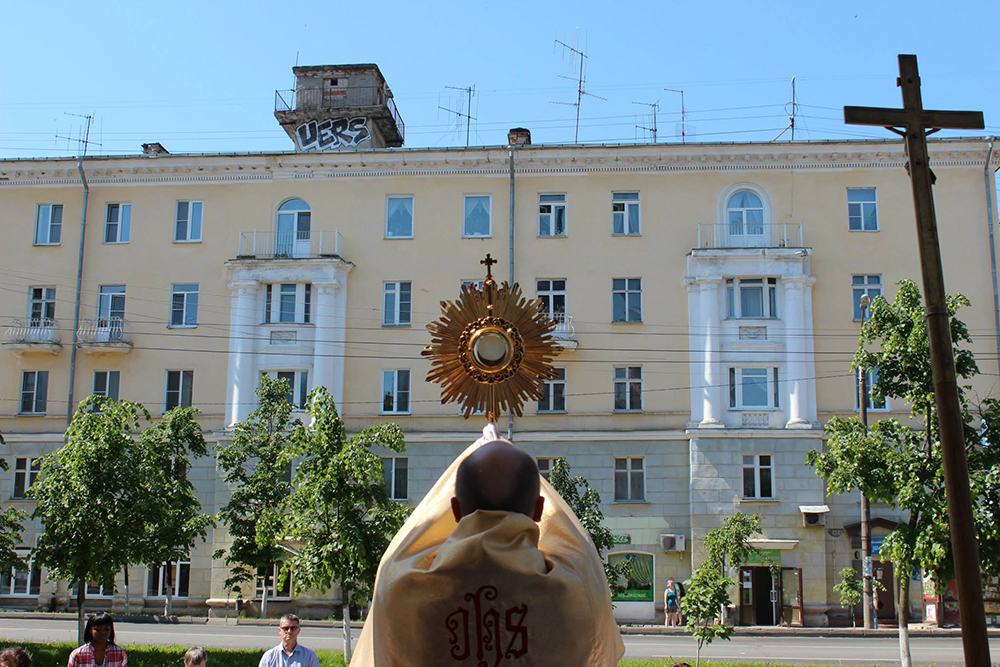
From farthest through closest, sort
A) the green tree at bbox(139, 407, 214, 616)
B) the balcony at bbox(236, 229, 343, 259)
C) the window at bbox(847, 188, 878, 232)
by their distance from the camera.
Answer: the balcony at bbox(236, 229, 343, 259), the window at bbox(847, 188, 878, 232), the green tree at bbox(139, 407, 214, 616)

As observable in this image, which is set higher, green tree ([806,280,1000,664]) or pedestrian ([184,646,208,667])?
green tree ([806,280,1000,664])

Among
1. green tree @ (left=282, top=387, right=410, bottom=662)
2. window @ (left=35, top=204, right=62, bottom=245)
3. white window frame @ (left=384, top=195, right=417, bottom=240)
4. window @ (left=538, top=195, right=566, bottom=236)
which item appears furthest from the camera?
window @ (left=35, top=204, right=62, bottom=245)

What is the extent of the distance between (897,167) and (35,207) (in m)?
28.0

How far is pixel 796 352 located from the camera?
32938 mm

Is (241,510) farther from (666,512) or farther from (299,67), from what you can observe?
(299,67)

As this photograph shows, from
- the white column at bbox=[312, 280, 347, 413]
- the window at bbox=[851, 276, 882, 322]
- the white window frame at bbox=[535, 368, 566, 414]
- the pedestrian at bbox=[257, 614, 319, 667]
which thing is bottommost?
the pedestrian at bbox=[257, 614, 319, 667]

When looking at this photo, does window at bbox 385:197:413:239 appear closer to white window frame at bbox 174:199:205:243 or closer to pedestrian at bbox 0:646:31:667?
white window frame at bbox 174:199:205:243

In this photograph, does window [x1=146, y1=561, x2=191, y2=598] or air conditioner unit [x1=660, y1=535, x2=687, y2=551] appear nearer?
air conditioner unit [x1=660, y1=535, x2=687, y2=551]

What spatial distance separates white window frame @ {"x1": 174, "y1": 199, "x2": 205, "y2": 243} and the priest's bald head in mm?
32056

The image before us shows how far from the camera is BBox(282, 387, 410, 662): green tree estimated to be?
794 inches

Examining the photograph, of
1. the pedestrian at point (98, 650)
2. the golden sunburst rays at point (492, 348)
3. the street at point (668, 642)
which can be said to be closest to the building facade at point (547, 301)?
the street at point (668, 642)

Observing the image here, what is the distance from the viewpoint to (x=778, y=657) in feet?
Result: 77.6

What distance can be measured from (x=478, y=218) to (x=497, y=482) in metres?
30.2

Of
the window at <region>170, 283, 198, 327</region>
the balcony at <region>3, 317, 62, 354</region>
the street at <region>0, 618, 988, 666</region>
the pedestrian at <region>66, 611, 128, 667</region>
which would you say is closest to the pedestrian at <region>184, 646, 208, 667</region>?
the pedestrian at <region>66, 611, 128, 667</region>
